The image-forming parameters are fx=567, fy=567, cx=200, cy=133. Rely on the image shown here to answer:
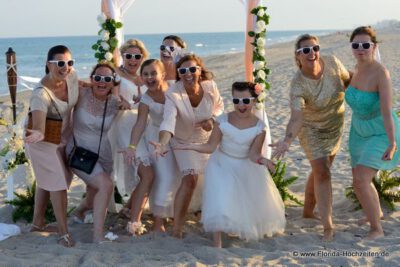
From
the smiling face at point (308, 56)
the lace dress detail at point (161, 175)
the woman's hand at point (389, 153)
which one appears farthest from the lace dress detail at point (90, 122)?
the woman's hand at point (389, 153)

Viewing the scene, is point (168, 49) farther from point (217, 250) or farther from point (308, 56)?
point (217, 250)

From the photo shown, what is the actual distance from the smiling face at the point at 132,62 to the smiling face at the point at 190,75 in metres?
0.76

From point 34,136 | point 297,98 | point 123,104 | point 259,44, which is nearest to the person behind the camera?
point 34,136

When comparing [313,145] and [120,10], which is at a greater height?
[120,10]

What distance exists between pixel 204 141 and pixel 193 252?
4.49 feet

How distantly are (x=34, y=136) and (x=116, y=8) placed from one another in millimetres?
3044

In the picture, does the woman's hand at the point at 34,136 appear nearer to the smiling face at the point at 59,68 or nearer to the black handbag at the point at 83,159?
the black handbag at the point at 83,159

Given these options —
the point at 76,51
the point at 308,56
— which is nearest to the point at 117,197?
the point at 308,56

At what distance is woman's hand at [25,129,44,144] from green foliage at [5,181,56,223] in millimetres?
1544

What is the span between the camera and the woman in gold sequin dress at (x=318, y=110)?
5.73 meters

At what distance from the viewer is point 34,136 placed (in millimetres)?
5398

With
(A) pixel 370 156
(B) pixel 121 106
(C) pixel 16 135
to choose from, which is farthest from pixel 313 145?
(C) pixel 16 135

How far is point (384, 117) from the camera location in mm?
5406

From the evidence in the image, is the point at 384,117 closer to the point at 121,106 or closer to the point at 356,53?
the point at 356,53
